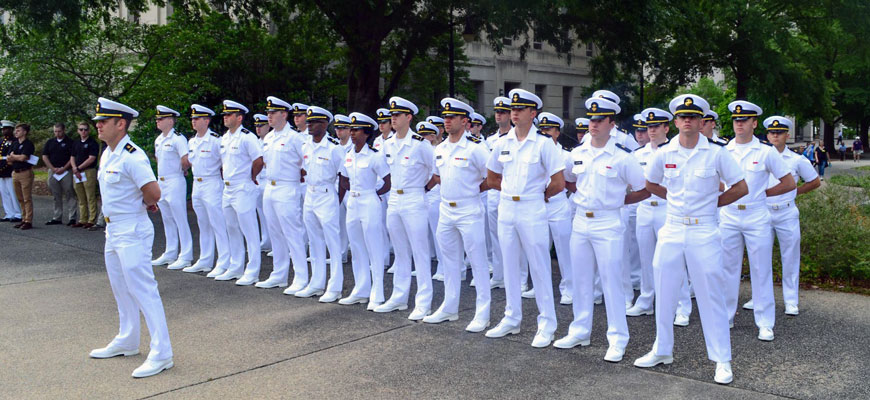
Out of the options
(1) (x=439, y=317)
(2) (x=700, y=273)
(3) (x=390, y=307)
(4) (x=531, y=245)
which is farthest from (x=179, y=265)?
(2) (x=700, y=273)

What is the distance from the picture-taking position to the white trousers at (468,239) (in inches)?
308

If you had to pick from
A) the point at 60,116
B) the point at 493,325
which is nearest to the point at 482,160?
the point at 493,325

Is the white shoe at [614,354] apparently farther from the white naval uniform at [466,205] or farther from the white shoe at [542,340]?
the white naval uniform at [466,205]

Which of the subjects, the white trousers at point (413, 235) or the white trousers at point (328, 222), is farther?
the white trousers at point (328, 222)

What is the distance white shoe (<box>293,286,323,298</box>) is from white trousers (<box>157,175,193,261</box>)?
292 cm

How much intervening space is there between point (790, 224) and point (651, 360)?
8.97 ft

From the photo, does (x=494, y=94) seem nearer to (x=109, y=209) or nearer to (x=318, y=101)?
(x=318, y=101)

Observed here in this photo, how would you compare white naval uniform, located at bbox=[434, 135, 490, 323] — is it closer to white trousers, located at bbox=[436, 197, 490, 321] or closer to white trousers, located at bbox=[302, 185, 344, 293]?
white trousers, located at bbox=[436, 197, 490, 321]

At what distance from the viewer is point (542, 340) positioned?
23.3ft

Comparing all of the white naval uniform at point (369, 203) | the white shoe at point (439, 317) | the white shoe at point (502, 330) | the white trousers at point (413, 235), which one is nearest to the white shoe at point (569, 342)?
the white shoe at point (502, 330)

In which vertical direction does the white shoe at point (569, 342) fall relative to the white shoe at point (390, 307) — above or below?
below

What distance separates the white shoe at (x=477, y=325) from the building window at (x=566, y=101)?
115 ft

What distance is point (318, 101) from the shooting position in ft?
81.3

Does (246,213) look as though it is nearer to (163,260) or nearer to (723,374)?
(163,260)
